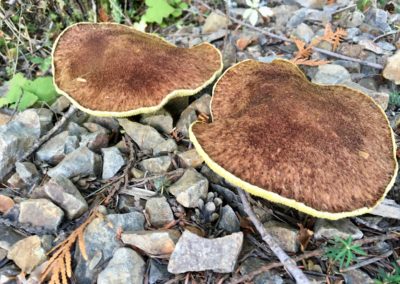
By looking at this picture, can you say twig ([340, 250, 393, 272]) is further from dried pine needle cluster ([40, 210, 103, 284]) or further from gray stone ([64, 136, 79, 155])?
gray stone ([64, 136, 79, 155])

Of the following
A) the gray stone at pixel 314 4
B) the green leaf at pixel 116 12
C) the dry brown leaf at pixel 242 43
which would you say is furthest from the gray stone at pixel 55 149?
the gray stone at pixel 314 4

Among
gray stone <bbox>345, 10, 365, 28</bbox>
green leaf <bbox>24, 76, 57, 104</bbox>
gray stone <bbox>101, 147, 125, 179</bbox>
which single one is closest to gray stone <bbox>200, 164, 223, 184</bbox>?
gray stone <bbox>101, 147, 125, 179</bbox>

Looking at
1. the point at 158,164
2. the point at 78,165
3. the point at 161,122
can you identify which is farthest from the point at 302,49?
the point at 78,165

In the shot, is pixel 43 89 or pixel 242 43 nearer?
pixel 43 89

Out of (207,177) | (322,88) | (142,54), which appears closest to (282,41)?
(322,88)

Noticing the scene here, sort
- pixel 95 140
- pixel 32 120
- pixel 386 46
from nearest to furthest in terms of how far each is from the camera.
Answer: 1. pixel 95 140
2. pixel 32 120
3. pixel 386 46

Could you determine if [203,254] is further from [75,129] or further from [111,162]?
[75,129]

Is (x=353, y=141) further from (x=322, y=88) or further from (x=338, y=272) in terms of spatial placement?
(x=338, y=272)
